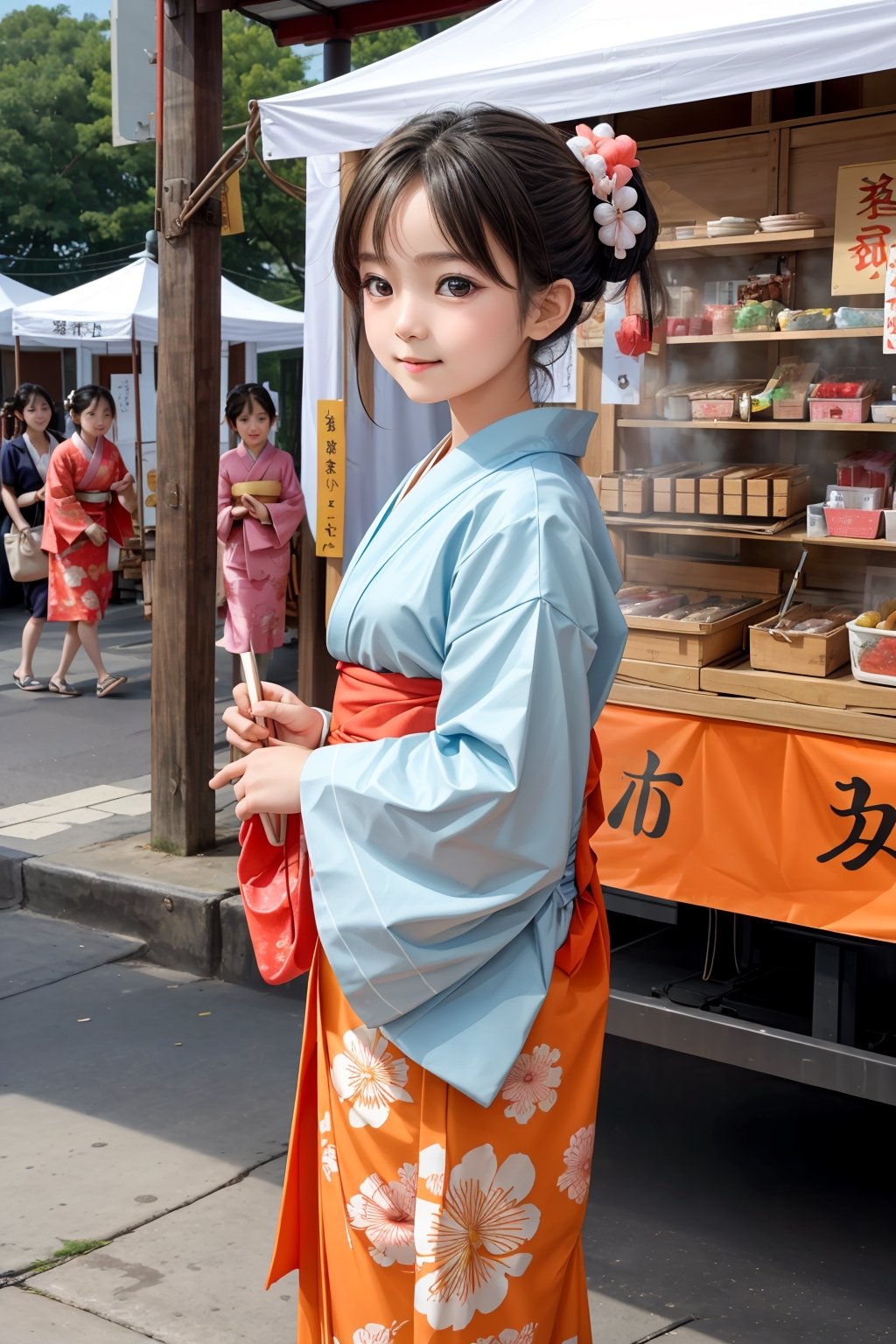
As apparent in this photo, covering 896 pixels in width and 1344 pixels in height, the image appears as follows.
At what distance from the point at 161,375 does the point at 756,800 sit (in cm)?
281

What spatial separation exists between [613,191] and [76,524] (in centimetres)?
776

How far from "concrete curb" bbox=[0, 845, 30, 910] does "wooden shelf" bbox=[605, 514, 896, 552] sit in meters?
2.77

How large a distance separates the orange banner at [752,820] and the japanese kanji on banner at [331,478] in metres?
1.19

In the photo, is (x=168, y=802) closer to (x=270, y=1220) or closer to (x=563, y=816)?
(x=270, y=1220)

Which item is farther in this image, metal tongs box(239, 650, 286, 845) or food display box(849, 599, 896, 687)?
food display box(849, 599, 896, 687)

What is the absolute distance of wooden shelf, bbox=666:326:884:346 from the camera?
378 cm

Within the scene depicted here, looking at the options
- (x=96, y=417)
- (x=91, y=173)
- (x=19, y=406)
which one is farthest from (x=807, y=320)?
(x=91, y=173)

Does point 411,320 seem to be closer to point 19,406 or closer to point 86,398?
point 86,398

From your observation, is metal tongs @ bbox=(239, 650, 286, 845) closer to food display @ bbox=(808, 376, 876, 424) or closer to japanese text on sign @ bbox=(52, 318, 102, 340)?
food display @ bbox=(808, 376, 876, 424)

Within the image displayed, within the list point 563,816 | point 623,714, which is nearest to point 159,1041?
point 623,714

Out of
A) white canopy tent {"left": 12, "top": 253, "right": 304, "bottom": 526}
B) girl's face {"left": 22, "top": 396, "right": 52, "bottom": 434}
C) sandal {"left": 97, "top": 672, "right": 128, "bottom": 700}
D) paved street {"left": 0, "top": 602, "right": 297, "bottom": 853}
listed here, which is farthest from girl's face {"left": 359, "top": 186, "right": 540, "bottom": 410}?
white canopy tent {"left": 12, "top": 253, "right": 304, "bottom": 526}

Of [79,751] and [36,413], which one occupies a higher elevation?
[36,413]

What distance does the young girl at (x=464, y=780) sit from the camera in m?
1.66

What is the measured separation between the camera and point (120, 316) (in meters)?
11.5
